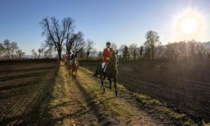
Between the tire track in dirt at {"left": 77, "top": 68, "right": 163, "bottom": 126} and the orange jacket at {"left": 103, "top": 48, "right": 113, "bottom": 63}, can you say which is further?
the orange jacket at {"left": 103, "top": 48, "right": 113, "bottom": 63}

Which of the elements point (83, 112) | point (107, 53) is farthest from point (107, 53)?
point (83, 112)

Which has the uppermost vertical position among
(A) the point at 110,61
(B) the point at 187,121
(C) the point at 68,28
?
(C) the point at 68,28

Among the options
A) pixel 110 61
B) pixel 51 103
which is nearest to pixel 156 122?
pixel 51 103

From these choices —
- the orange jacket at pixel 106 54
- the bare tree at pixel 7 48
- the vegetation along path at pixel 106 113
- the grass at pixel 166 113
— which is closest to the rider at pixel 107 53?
the orange jacket at pixel 106 54

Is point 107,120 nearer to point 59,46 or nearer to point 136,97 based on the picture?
point 136,97

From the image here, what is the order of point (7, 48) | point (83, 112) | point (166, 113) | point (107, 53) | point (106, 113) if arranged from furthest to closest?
1. point (7, 48)
2. point (107, 53)
3. point (166, 113)
4. point (83, 112)
5. point (106, 113)

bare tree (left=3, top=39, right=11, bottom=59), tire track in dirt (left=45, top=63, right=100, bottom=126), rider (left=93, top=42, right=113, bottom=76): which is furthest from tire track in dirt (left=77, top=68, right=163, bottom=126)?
bare tree (left=3, top=39, right=11, bottom=59)

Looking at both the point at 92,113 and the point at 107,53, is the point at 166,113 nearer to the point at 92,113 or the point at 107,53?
the point at 92,113

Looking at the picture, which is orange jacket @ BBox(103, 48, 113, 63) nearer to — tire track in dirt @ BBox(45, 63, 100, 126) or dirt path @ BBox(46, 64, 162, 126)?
dirt path @ BBox(46, 64, 162, 126)

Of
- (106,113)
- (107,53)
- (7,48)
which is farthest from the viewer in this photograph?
(7,48)

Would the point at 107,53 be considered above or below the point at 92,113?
above

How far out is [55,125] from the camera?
10.5m

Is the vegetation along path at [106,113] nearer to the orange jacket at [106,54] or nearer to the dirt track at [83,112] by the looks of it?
the dirt track at [83,112]

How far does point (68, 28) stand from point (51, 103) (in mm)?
93455
